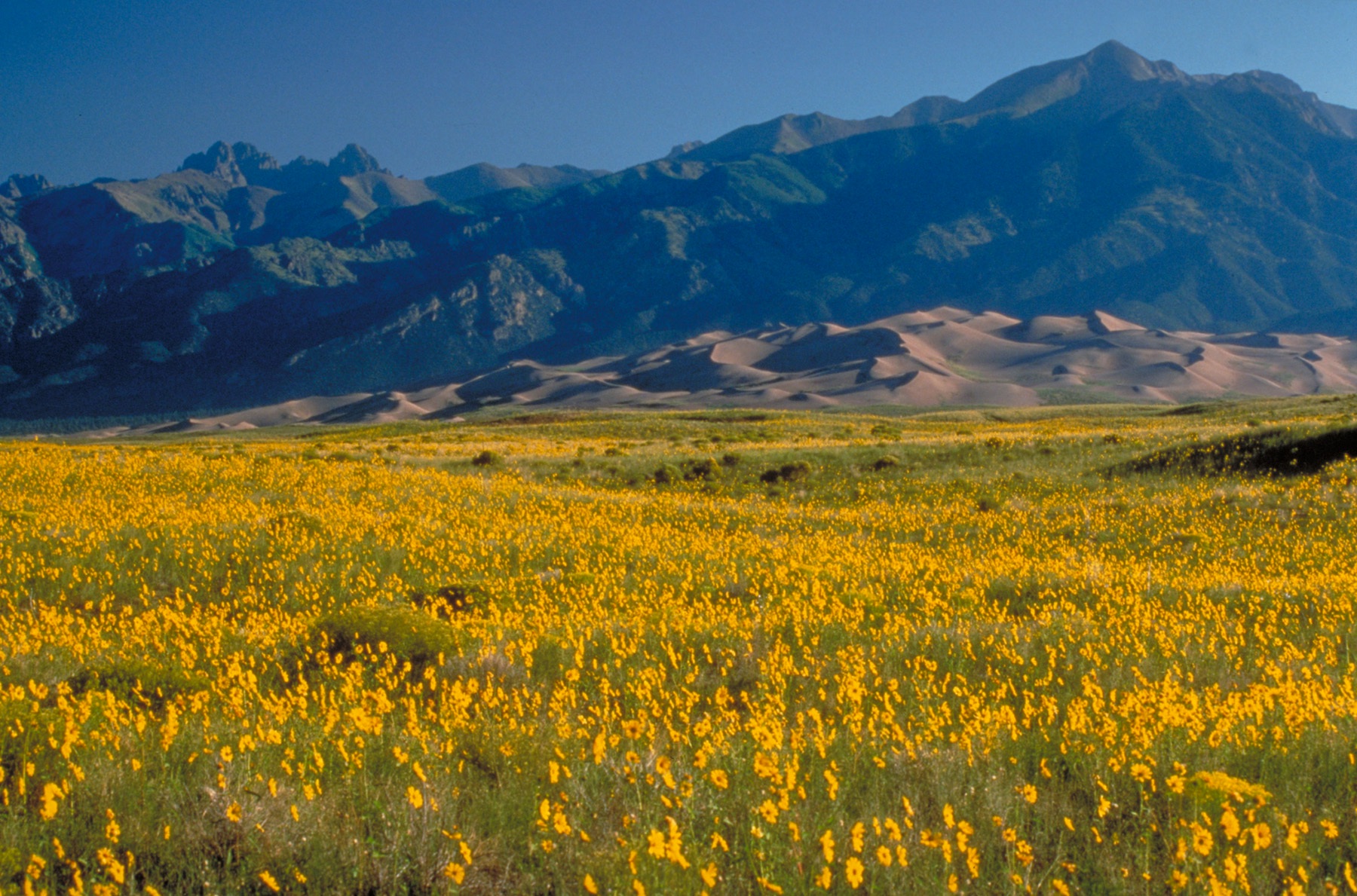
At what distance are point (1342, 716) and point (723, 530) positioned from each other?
1057 centimetres

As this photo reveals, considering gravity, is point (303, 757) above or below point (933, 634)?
above

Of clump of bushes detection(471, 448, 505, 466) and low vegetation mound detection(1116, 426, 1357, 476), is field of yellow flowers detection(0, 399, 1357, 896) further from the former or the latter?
clump of bushes detection(471, 448, 505, 466)

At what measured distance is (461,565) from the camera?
11766 mm

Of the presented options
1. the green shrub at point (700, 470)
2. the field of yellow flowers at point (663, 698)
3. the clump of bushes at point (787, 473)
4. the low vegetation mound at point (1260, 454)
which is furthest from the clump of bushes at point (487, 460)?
the low vegetation mound at point (1260, 454)

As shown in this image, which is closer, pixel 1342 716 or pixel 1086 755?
pixel 1086 755

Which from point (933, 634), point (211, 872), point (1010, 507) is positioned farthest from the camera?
point (1010, 507)

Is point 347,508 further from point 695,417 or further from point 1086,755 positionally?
point 695,417

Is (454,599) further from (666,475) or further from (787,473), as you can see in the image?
(787,473)

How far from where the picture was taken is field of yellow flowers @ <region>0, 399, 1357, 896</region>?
12.9 ft

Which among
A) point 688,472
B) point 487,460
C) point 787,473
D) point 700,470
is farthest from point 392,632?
point 487,460

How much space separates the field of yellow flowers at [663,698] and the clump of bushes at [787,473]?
8340 millimetres

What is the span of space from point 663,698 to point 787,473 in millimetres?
20326

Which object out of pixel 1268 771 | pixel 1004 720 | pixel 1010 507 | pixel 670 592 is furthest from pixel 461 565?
pixel 1010 507

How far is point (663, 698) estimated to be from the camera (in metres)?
6.64
